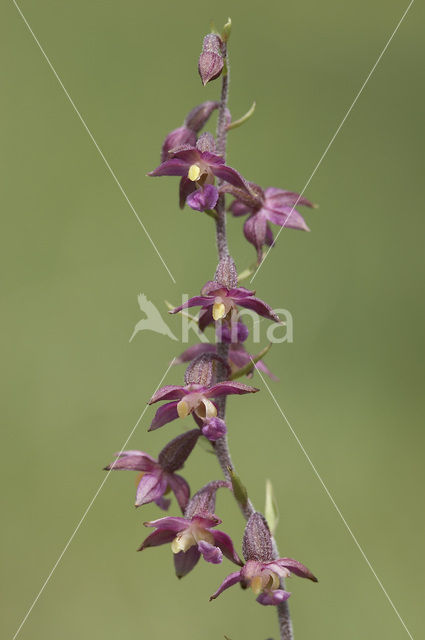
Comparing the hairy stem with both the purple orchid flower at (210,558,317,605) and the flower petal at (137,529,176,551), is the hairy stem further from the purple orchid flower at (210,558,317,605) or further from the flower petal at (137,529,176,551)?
the flower petal at (137,529,176,551)

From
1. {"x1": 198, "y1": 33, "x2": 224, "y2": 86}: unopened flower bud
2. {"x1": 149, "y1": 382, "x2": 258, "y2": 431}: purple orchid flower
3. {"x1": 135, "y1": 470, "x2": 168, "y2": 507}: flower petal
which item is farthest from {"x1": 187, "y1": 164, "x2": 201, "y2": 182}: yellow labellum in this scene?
{"x1": 135, "y1": 470, "x2": 168, "y2": 507}: flower petal

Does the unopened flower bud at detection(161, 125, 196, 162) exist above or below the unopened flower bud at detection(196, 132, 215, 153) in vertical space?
above

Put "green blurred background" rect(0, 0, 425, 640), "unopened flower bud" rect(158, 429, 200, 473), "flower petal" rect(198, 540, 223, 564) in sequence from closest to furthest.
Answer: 1. "flower petal" rect(198, 540, 223, 564)
2. "unopened flower bud" rect(158, 429, 200, 473)
3. "green blurred background" rect(0, 0, 425, 640)

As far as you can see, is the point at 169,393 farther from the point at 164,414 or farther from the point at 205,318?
the point at 205,318

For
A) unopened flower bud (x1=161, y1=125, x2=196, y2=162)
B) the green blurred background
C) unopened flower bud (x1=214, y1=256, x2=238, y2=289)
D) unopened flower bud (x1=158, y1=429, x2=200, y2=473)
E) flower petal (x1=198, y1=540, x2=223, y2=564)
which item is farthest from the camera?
the green blurred background

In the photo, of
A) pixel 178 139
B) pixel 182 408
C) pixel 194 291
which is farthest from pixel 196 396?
pixel 194 291

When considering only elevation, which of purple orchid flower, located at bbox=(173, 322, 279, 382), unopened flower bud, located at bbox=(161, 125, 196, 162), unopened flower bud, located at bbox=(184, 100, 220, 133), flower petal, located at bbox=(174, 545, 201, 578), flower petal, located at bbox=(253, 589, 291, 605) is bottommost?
flower petal, located at bbox=(253, 589, 291, 605)

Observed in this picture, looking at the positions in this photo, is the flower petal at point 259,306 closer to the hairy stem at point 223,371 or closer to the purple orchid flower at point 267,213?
the hairy stem at point 223,371
